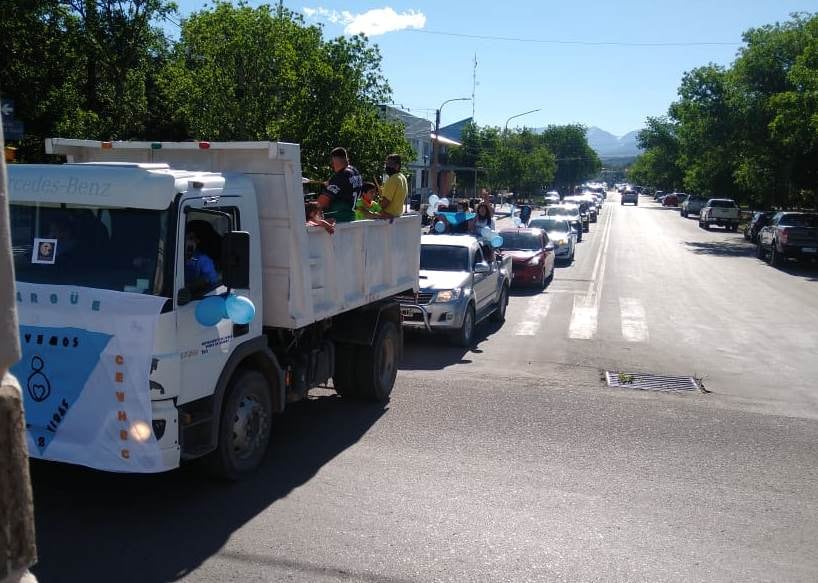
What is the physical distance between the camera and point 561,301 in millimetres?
18109

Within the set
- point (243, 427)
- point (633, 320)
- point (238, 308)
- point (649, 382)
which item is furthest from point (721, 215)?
point (238, 308)

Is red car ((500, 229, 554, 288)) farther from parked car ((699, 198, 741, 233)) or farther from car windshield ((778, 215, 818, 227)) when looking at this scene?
parked car ((699, 198, 741, 233))

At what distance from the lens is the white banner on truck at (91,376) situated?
5.13 m

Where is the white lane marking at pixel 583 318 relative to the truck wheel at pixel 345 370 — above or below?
below

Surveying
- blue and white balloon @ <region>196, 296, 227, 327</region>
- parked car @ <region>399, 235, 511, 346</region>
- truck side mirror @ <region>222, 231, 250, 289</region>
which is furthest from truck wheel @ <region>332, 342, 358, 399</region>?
blue and white balloon @ <region>196, 296, 227, 327</region>

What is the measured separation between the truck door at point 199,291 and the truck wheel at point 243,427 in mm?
342

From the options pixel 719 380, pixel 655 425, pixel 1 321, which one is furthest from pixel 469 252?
pixel 1 321

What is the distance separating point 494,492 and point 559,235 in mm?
21291

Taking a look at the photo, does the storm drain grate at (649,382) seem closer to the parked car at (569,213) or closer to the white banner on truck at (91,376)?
the white banner on truck at (91,376)

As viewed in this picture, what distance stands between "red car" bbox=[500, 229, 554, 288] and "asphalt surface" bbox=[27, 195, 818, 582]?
796cm

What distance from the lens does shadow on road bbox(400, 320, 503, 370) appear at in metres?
11.4

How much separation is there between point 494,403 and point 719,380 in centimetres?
367

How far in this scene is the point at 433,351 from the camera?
12352 millimetres

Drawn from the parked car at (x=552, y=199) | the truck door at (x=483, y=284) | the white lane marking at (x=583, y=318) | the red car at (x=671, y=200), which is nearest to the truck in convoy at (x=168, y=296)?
the truck door at (x=483, y=284)
